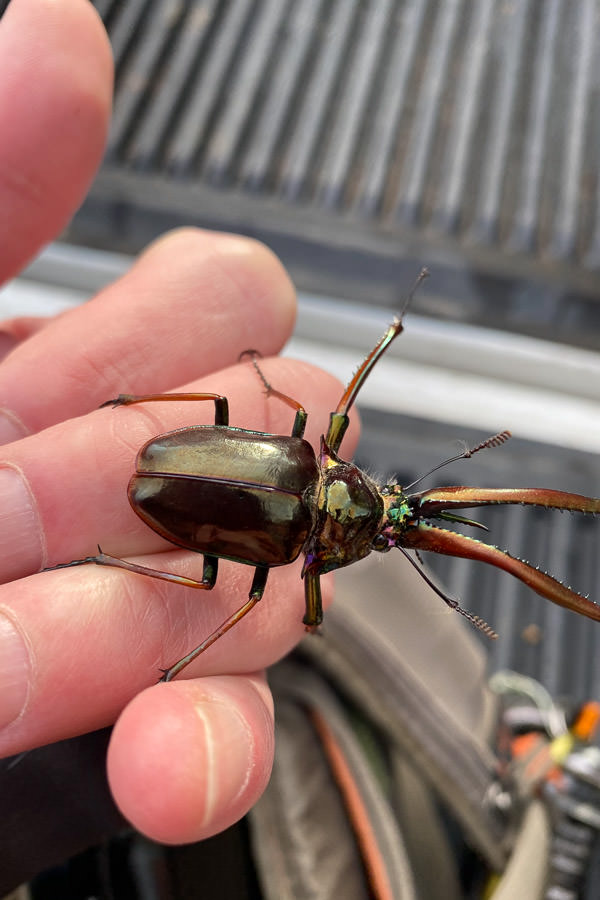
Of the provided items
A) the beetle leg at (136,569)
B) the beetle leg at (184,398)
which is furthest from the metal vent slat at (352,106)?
the beetle leg at (136,569)

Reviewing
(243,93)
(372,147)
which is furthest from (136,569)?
(243,93)

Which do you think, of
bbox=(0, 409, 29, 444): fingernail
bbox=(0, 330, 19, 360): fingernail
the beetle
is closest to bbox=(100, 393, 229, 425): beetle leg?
the beetle

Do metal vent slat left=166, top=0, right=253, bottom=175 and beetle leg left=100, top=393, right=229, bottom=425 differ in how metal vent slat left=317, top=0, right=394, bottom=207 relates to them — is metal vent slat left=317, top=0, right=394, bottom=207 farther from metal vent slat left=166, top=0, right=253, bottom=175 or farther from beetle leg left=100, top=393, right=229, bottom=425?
beetle leg left=100, top=393, right=229, bottom=425

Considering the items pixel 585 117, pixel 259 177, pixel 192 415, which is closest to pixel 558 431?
pixel 585 117

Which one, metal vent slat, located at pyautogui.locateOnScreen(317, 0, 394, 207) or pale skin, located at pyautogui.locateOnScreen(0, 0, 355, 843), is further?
metal vent slat, located at pyautogui.locateOnScreen(317, 0, 394, 207)

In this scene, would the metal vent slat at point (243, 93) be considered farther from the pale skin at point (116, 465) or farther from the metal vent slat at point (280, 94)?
the pale skin at point (116, 465)

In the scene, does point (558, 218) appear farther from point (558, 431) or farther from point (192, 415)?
point (192, 415)

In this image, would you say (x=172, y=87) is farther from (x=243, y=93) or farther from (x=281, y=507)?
(x=281, y=507)
